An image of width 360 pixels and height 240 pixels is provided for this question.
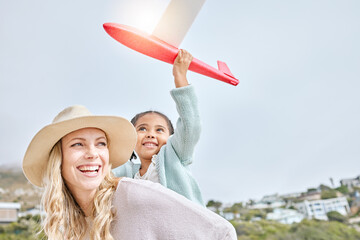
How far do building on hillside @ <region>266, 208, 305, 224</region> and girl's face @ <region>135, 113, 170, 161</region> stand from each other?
63.7 meters

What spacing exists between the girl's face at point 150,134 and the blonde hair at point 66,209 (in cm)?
45

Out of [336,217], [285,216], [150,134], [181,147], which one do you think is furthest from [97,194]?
[336,217]

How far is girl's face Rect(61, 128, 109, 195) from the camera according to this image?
58.4 inches

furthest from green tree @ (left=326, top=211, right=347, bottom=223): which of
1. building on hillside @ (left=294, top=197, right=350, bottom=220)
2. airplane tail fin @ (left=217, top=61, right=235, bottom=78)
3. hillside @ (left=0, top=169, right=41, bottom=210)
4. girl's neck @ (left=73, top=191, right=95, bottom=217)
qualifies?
girl's neck @ (left=73, top=191, right=95, bottom=217)

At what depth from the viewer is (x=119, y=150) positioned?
1733 mm

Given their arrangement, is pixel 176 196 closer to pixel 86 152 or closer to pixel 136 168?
pixel 86 152

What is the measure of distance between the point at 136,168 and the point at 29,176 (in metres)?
0.65

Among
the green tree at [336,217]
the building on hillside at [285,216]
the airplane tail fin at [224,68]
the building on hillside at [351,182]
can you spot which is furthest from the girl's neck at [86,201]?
the building on hillside at [351,182]

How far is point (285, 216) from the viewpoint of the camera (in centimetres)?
6319

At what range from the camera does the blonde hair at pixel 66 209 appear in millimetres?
1420

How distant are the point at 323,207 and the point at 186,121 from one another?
70909 mm

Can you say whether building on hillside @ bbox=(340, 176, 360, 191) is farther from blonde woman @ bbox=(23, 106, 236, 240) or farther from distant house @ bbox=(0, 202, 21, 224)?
blonde woman @ bbox=(23, 106, 236, 240)

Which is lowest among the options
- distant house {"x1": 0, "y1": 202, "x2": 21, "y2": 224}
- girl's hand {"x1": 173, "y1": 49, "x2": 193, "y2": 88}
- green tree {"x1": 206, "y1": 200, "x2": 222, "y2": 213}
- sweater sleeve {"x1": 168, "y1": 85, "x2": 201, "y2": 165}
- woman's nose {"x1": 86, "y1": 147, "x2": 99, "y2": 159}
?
distant house {"x1": 0, "y1": 202, "x2": 21, "y2": 224}

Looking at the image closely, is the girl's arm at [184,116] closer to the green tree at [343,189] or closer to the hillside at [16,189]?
the hillside at [16,189]
